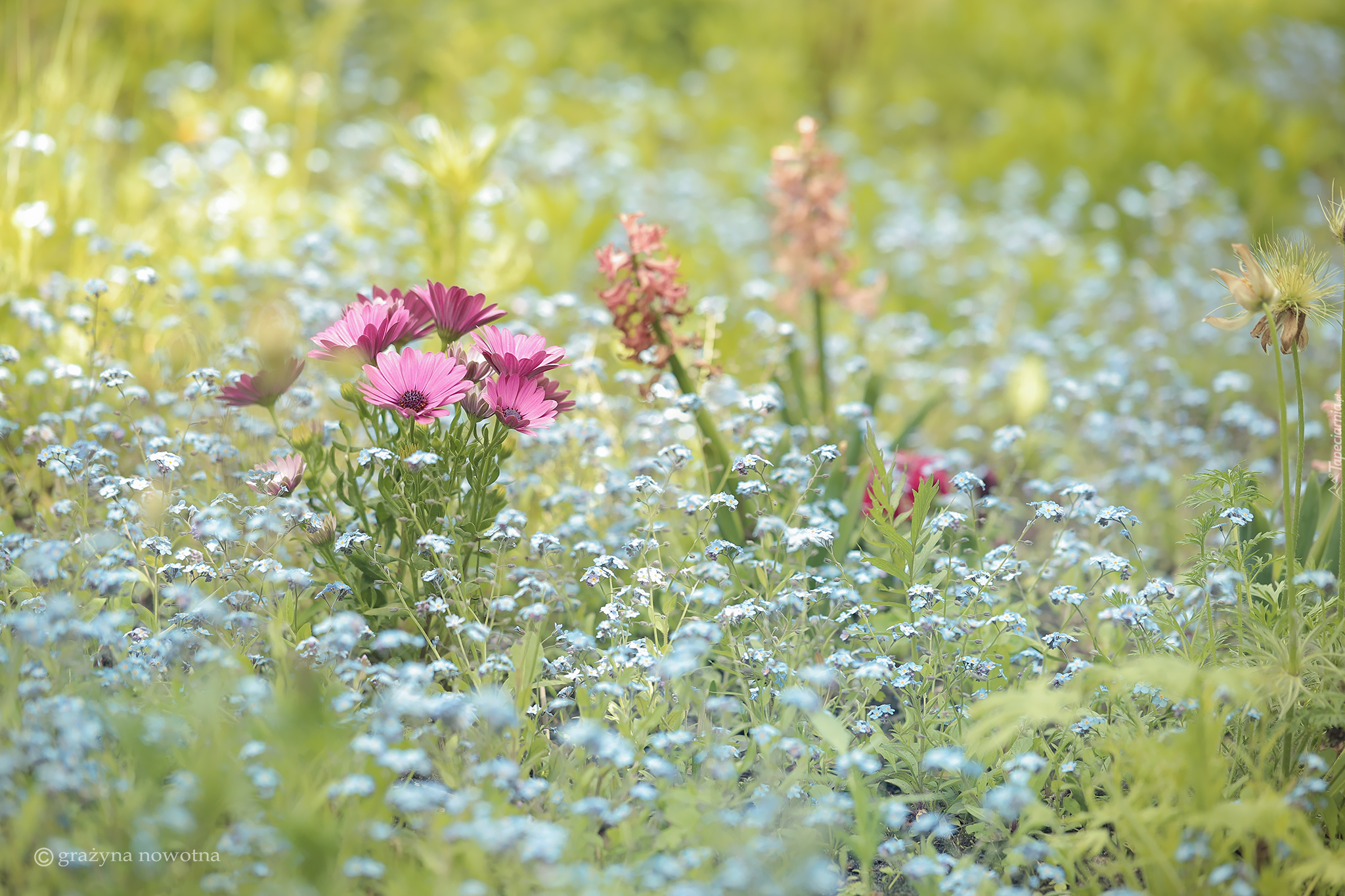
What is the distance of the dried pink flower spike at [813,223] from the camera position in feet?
11.7

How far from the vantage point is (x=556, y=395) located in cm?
233

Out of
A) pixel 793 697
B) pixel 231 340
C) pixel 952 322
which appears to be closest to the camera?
pixel 793 697

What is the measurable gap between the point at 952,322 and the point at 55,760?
468 cm

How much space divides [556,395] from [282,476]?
673 mm

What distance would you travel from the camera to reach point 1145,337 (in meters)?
4.25

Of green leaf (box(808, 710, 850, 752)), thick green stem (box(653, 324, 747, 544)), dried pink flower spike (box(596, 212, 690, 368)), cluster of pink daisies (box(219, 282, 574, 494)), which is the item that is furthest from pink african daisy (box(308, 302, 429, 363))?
green leaf (box(808, 710, 850, 752))

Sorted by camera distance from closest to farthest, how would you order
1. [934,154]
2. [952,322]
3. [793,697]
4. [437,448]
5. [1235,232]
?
[793,697]
[437,448]
[952,322]
[1235,232]
[934,154]

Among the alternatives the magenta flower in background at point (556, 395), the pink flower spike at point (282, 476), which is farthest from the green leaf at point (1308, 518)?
the pink flower spike at point (282, 476)

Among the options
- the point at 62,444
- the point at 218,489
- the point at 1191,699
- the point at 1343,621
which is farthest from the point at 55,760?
the point at 1343,621

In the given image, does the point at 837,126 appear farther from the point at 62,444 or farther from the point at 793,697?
the point at 793,697

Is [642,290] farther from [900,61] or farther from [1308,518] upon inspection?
[900,61]

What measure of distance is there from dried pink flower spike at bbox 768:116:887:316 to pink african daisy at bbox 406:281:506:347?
5.19 ft

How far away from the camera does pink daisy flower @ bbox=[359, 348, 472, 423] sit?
7.10 ft

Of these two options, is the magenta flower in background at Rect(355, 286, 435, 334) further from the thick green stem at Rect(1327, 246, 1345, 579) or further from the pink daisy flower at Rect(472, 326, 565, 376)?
the thick green stem at Rect(1327, 246, 1345, 579)
